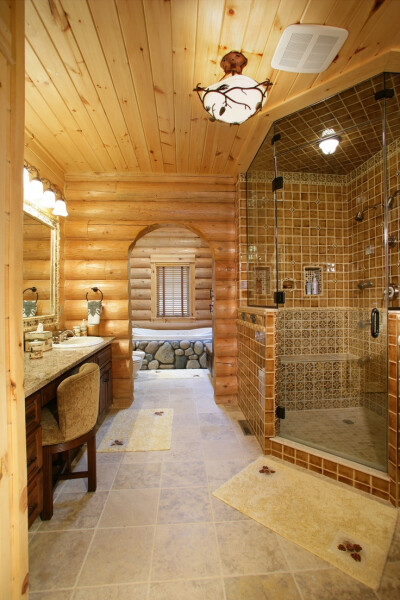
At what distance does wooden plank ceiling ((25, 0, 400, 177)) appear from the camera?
1431 millimetres

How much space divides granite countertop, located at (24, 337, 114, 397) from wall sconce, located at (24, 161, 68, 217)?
144 centimetres

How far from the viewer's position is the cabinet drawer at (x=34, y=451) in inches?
57.3

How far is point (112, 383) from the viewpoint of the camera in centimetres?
326

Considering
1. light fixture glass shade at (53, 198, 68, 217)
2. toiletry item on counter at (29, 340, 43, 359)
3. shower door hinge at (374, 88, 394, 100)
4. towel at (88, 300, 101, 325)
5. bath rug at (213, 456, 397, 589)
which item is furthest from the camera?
towel at (88, 300, 101, 325)

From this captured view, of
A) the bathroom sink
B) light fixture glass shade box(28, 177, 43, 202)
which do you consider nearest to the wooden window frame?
the bathroom sink

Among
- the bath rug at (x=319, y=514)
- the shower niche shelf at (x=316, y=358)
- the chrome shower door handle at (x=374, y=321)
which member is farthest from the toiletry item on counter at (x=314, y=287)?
the bath rug at (x=319, y=514)

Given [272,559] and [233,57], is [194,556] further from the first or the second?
[233,57]

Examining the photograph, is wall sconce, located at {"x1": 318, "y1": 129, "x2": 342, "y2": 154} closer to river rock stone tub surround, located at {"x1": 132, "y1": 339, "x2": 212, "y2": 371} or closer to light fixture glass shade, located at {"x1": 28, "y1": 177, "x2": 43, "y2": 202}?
light fixture glass shade, located at {"x1": 28, "y1": 177, "x2": 43, "y2": 202}

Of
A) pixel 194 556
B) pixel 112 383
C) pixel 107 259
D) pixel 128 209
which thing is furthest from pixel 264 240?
pixel 194 556

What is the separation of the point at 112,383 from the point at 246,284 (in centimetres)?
201

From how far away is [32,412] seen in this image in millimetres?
1496

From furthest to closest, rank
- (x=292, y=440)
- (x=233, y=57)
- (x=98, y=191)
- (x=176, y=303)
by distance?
(x=176, y=303)
(x=98, y=191)
(x=292, y=440)
(x=233, y=57)

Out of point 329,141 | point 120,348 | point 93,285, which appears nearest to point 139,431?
point 120,348

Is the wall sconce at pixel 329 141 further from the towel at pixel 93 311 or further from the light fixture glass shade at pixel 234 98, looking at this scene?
the towel at pixel 93 311
